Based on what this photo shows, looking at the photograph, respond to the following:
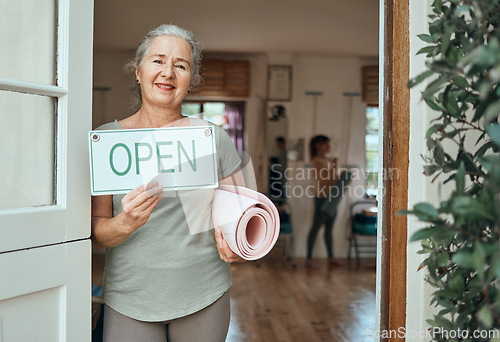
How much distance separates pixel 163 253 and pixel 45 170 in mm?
446

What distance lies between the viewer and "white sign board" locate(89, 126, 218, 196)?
144 cm

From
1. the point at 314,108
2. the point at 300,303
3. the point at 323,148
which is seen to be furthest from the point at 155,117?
the point at 314,108

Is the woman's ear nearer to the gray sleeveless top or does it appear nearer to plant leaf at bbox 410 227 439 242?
the gray sleeveless top

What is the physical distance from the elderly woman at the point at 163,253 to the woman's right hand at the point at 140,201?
115 mm

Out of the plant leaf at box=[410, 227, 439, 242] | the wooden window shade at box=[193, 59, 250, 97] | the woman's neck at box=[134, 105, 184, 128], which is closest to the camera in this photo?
the plant leaf at box=[410, 227, 439, 242]

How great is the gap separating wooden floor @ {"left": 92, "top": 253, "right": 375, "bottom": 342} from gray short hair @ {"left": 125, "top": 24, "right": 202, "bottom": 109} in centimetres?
270

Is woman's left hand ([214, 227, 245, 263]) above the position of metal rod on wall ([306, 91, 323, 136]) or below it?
below

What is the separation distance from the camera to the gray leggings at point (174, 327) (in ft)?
5.13

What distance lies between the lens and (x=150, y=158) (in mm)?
1456

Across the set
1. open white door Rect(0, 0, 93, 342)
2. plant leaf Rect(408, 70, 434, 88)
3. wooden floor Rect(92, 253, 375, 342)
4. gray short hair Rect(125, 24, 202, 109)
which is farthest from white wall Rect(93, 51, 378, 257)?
plant leaf Rect(408, 70, 434, 88)

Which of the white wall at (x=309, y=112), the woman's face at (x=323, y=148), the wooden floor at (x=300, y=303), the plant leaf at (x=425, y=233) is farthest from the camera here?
the white wall at (x=309, y=112)

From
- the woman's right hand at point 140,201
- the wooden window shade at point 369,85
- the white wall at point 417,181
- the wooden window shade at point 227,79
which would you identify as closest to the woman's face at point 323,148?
the wooden window shade at point 369,85

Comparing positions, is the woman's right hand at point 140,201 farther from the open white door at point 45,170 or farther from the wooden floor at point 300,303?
the wooden floor at point 300,303

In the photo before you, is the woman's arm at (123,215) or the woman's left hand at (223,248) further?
the woman's left hand at (223,248)
